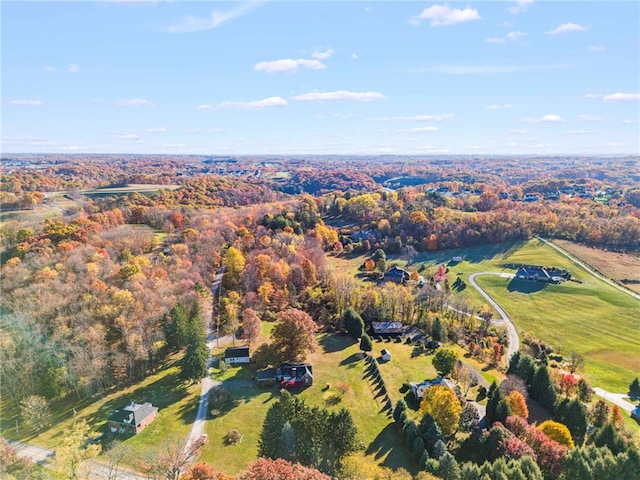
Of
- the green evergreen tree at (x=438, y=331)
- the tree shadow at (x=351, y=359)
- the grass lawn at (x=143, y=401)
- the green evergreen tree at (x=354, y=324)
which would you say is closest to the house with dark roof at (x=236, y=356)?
the grass lawn at (x=143, y=401)

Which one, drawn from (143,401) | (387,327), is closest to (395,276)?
(387,327)

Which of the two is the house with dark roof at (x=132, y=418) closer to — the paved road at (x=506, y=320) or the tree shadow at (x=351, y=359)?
the tree shadow at (x=351, y=359)

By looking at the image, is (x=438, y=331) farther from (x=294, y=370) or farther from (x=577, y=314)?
(x=577, y=314)

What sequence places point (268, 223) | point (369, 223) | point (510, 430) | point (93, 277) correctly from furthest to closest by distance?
point (369, 223) → point (268, 223) → point (93, 277) → point (510, 430)

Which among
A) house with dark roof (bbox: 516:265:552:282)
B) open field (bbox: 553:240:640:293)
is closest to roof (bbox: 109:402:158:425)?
house with dark roof (bbox: 516:265:552:282)

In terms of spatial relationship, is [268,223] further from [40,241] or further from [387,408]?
[387,408]

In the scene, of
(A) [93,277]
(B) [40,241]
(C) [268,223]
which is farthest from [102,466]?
(C) [268,223]

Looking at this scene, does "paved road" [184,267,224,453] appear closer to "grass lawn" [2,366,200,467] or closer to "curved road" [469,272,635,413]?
"grass lawn" [2,366,200,467]
